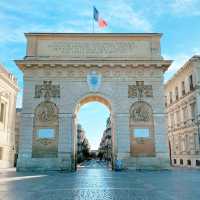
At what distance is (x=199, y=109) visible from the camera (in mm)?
25781

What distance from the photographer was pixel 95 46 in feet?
76.6

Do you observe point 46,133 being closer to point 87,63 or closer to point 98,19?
point 87,63

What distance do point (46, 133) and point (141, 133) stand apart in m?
7.70

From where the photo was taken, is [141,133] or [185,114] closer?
[141,133]

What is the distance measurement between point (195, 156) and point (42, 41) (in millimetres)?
18394

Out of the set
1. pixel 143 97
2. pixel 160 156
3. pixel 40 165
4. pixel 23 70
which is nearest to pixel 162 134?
pixel 160 156

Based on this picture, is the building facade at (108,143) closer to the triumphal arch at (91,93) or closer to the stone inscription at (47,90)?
the triumphal arch at (91,93)

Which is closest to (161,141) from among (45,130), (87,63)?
(87,63)

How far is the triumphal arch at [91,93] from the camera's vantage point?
69.6 ft

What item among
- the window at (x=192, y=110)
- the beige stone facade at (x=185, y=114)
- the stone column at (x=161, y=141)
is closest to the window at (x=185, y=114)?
the beige stone facade at (x=185, y=114)

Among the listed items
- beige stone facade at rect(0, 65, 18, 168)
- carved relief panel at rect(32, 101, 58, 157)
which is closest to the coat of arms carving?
carved relief panel at rect(32, 101, 58, 157)

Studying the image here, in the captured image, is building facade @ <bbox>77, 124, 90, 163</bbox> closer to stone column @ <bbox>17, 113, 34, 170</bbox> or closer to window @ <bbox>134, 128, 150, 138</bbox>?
stone column @ <bbox>17, 113, 34, 170</bbox>

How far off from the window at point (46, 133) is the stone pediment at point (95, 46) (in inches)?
249

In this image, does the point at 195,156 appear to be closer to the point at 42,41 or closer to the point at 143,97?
the point at 143,97
